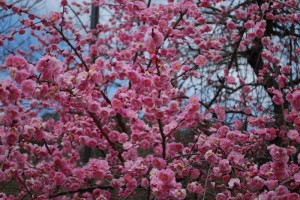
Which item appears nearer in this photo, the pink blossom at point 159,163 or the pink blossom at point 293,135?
the pink blossom at point 159,163

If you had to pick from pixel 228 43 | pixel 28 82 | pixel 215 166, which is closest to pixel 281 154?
pixel 215 166

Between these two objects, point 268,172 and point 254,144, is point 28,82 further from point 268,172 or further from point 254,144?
point 254,144

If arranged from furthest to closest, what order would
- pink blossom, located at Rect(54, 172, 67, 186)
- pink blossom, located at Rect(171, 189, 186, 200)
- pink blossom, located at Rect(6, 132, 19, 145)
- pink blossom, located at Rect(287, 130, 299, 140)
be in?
pink blossom, located at Rect(54, 172, 67, 186), pink blossom, located at Rect(287, 130, 299, 140), pink blossom, located at Rect(6, 132, 19, 145), pink blossom, located at Rect(171, 189, 186, 200)

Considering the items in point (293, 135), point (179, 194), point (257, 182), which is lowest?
point (179, 194)

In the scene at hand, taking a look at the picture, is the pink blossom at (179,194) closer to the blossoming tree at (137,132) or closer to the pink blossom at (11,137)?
the blossoming tree at (137,132)

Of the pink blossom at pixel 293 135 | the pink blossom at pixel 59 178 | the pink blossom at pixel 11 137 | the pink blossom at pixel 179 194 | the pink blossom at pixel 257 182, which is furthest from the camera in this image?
the pink blossom at pixel 59 178

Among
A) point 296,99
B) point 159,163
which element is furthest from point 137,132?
point 296,99

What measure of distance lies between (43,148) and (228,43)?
3873 mm

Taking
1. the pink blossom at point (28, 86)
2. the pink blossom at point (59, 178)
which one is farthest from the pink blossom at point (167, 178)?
the pink blossom at point (59, 178)

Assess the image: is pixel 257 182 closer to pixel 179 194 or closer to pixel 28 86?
pixel 179 194

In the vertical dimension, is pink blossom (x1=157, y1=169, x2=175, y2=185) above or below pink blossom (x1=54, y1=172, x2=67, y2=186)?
below

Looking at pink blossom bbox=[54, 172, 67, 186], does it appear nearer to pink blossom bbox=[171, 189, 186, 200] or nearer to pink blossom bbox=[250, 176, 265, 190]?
pink blossom bbox=[171, 189, 186, 200]

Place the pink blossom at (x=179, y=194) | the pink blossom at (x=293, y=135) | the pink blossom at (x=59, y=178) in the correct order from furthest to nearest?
the pink blossom at (x=59, y=178) → the pink blossom at (x=293, y=135) → the pink blossom at (x=179, y=194)

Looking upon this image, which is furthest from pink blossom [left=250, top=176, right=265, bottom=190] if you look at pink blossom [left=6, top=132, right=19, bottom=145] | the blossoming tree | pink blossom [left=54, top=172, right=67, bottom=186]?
pink blossom [left=6, top=132, right=19, bottom=145]
